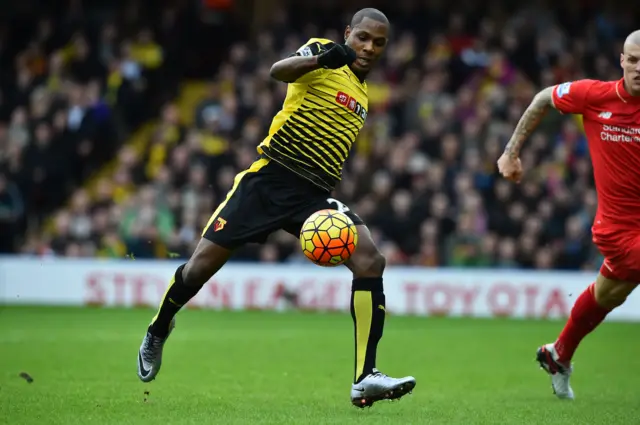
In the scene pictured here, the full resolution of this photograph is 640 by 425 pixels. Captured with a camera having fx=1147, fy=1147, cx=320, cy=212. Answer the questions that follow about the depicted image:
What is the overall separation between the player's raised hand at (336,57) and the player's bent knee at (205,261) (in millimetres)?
1508

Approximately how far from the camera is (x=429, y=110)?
2083cm

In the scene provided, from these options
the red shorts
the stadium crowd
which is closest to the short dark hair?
the red shorts

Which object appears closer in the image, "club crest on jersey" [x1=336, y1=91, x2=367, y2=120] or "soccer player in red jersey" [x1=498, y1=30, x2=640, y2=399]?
"club crest on jersey" [x1=336, y1=91, x2=367, y2=120]

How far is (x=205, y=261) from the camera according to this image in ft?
26.1

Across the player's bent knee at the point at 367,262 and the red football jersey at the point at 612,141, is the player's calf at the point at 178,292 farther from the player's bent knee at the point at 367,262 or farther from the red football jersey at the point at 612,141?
the red football jersey at the point at 612,141

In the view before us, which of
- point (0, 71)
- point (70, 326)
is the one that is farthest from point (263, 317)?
point (0, 71)

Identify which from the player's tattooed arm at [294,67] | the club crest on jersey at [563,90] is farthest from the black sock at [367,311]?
the club crest on jersey at [563,90]

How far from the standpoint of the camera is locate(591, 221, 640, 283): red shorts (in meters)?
8.16

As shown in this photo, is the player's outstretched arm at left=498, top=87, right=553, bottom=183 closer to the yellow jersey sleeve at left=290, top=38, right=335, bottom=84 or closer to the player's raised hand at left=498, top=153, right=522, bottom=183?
the player's raised hand at left=498, top=153, right=522, bottom=183

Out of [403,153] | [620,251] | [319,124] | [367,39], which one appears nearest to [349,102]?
[319,124]

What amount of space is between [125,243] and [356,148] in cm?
452

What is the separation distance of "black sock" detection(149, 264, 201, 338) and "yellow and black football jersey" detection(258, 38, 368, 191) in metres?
1.10

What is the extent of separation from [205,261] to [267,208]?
0.57 m

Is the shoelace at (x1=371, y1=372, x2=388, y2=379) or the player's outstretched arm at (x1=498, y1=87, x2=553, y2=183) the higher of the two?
the player's outstretched arm at (x1=498, y1=87, x2=553, y2=183)
